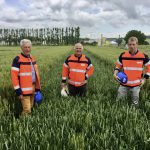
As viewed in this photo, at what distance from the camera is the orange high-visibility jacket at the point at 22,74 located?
7500 mm

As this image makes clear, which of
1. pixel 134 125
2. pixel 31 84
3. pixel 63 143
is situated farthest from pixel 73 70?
pixel 63 143

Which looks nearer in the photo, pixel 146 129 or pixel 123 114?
pixel 146 129

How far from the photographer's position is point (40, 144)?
16.2 ft

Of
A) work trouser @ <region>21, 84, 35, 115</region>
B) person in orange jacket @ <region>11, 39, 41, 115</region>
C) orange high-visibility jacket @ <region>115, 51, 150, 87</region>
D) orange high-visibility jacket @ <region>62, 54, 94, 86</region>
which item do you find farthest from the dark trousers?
work trouser @ <region>21, 84, 35, 115</region>

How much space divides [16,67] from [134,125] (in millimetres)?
2982

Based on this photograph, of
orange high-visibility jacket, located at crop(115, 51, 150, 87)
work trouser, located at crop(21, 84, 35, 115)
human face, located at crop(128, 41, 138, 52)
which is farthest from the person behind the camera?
orange high-visibility jacket, located at crop(115, 51, 150, 87)

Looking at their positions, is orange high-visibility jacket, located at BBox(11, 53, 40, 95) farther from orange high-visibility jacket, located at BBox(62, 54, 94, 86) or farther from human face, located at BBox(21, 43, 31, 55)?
Result: orange high-visibility jacket, located at BBox(62, 54, 94, 86)

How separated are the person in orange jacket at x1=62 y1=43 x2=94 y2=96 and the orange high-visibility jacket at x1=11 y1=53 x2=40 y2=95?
155 centimetres

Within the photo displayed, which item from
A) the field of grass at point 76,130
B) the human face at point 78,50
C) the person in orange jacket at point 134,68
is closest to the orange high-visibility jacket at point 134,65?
the person in orange jacket at point 134,68

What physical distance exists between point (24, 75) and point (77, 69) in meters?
1.84

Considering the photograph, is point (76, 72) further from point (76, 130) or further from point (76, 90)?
A: point (76, 130)

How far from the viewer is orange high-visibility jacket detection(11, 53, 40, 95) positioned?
7.50 meters

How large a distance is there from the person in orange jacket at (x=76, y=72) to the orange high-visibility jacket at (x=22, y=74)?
1554 millimetres

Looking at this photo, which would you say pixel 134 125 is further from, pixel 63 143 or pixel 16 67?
pixel 16 67
